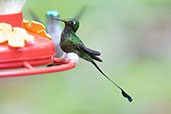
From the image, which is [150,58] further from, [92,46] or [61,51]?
[61,51]

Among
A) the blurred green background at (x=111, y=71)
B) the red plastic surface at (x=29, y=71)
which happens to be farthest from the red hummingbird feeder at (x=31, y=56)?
the blurred green background at (x=111, y=71)

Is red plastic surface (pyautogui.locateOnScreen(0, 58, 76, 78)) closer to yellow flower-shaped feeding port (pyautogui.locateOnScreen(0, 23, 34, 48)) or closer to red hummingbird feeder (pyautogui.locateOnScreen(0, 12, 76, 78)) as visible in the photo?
red hummingbird feeder (pyautogui.locateOnScreen(0, 12, 76, 78))

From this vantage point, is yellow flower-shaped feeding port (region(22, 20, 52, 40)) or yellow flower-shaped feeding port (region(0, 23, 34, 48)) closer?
yellow flower-shaped feeding port (region(0, 23, 34, 48))

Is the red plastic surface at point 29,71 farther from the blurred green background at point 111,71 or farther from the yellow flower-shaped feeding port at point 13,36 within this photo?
the blurred green background at point 111,71

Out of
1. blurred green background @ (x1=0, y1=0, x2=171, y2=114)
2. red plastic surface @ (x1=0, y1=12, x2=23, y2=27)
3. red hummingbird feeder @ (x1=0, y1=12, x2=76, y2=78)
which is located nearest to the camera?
red hummingbird feeder @ (x1=0, y1=12, x2=76, y2=78)

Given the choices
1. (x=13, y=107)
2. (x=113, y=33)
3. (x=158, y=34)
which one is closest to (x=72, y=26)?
(x=13, y=107)

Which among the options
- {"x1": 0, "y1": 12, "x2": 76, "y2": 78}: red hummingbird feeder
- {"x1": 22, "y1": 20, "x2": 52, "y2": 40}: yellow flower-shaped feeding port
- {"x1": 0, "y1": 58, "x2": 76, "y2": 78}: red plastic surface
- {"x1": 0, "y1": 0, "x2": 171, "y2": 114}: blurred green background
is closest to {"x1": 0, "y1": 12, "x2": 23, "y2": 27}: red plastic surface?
{"x1": 22, "y1": 20, "x2": 52, "y2": 40}: yellow flower-shaped feeding port

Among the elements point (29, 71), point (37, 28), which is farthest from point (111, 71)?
point (29, 71)
